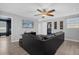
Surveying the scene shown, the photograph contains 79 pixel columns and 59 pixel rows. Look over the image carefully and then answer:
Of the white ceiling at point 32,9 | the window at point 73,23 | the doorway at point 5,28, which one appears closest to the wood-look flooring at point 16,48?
the doorway at point 5,28

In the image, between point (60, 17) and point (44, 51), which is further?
point (60, 17)

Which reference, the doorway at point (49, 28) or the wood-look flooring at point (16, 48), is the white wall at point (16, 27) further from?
the doorway at point (49, 28)

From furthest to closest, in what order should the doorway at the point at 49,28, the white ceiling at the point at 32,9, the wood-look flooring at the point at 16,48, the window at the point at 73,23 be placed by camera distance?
the doorway at the point at 49,28
the window at the point at 73,23
the wood-look flooring at the point at 16,48
the white ceiling at the point at 32,9

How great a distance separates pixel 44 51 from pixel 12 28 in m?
1.18

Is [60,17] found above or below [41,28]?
above

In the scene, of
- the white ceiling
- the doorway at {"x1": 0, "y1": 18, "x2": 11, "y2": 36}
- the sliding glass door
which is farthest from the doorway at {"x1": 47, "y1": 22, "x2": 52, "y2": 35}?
the sliding glass door

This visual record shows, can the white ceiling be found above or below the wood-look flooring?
above

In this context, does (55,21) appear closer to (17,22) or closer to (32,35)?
(32,35)

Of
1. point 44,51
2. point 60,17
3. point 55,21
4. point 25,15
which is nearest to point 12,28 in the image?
point 25,15

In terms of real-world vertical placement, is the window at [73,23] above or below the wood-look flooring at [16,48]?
above

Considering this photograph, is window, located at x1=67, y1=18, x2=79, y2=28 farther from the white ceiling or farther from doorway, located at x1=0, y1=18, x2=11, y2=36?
doorway, located at x1=0, y1=18, x2=11, y2=36

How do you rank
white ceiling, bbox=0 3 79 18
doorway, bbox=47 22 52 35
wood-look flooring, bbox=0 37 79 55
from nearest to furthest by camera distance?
white ceiling, bbox=0 3 79 18, wood-look flooring, bbox=0 37 79 55, doorway, bbox=47 22 52 35

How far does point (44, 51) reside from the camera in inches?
98.1

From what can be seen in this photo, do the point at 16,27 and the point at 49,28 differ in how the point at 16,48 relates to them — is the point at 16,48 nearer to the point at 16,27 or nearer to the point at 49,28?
the point at 16,27
